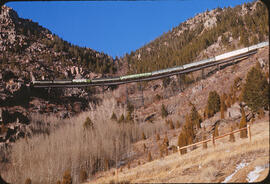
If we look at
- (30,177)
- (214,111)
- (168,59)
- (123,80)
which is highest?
(168,59)

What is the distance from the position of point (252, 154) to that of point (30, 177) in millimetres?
6952

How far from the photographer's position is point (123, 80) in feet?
103

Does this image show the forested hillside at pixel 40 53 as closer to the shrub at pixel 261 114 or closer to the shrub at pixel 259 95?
the shrub at pixel 259 95

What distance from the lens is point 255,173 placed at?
3.51 meters

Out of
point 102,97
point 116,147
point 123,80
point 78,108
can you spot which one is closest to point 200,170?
point 116,147

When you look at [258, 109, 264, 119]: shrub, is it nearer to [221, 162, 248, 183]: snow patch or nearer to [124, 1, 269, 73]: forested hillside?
[221, 162, 248, 183]: snow patch

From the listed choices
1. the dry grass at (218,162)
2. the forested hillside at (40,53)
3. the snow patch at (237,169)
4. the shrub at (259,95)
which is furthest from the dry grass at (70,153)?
the forested hillside at (40,53)

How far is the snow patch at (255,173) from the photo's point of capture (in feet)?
11.0

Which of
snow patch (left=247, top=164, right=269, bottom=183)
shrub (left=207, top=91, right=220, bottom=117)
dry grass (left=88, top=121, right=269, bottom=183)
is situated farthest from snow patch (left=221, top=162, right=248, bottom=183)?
shrub (left=207, top=91, right=220, bottom=117)

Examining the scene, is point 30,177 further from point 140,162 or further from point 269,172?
point 269,172

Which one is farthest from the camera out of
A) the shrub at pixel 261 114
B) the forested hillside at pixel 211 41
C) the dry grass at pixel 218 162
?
the forested hillside at pixel 211 41

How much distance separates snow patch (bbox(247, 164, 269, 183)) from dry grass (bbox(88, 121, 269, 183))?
9cm

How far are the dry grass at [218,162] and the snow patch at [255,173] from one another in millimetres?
85

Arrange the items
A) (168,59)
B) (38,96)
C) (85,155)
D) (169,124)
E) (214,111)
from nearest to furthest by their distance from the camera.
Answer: (214,111), (85,155), (169,124), (38,96), (168,59)
